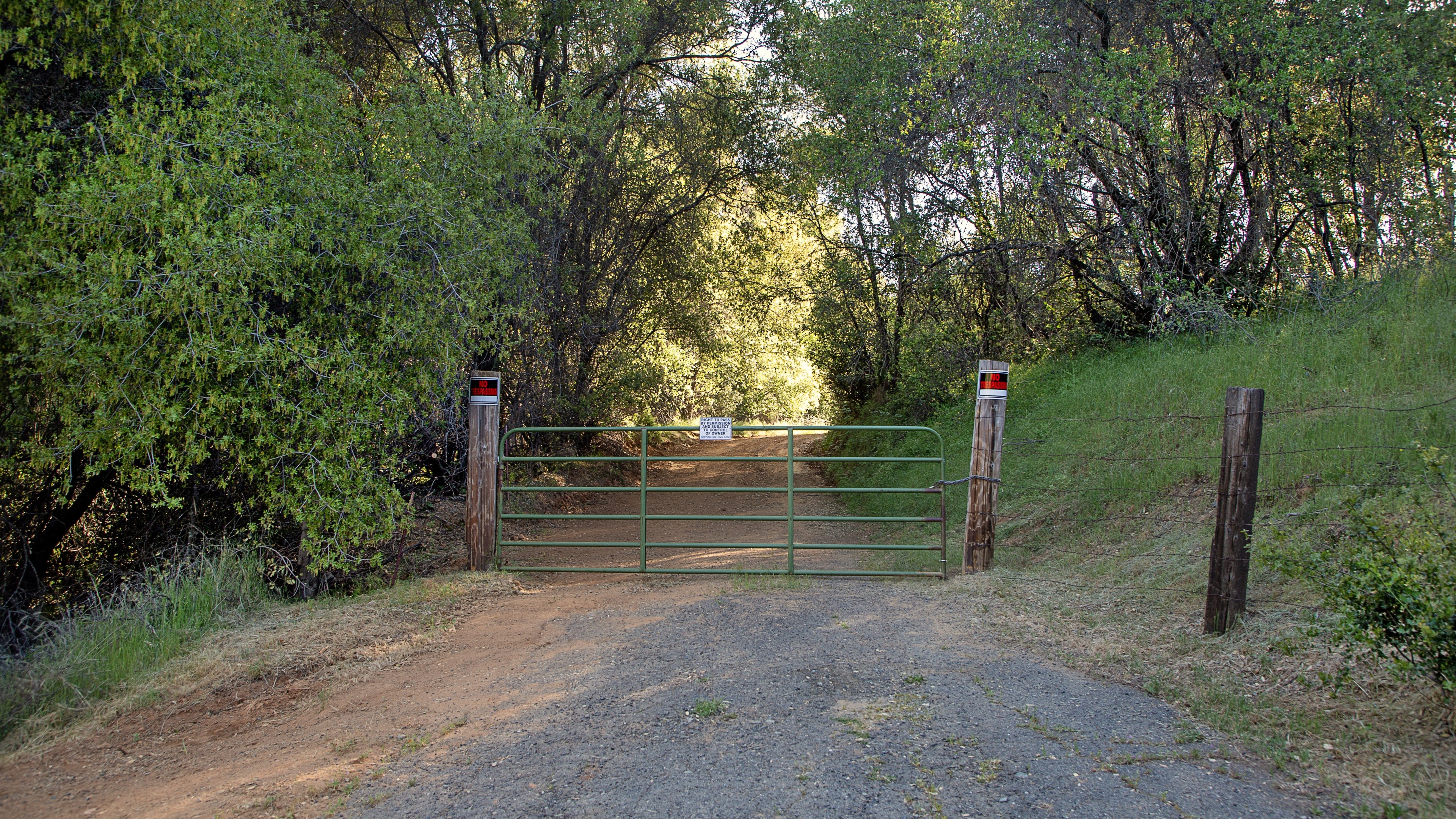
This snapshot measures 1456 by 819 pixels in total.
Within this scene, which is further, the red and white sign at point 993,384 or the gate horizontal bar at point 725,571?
the gate horizontal bar at point 725,571

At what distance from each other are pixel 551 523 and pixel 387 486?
7.00m

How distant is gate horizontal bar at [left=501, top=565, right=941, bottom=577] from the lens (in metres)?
7.81

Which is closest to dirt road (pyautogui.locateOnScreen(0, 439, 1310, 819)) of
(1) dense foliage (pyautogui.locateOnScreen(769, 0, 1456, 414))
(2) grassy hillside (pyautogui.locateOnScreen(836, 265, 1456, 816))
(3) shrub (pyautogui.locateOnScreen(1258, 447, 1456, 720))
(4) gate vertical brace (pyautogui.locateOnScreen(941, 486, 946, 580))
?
(2) grassy hillside (pyautogui.locateOnScreen(836, 265, 1456, 816))

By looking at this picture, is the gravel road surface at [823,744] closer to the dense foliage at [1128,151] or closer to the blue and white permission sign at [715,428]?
the blue and white permission sign at [715,428]

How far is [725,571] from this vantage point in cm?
806

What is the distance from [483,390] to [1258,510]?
6.55 m

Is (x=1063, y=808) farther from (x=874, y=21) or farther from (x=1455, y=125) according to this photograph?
(x=874, y=21)

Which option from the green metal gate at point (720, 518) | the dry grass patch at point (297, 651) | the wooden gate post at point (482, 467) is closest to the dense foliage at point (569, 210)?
the wooden gate post at point (482, 467)

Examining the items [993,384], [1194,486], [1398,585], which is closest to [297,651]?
[993,384]

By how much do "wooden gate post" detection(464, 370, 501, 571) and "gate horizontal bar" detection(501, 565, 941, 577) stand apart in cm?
33

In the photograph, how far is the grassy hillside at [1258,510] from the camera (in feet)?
12.9

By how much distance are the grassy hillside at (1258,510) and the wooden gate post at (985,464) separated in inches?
12.0

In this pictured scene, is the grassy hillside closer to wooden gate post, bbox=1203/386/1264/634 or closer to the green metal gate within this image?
wooden gate post, bbox=1203/386/1264/634

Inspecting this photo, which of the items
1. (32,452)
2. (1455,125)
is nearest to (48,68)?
(32,452)
